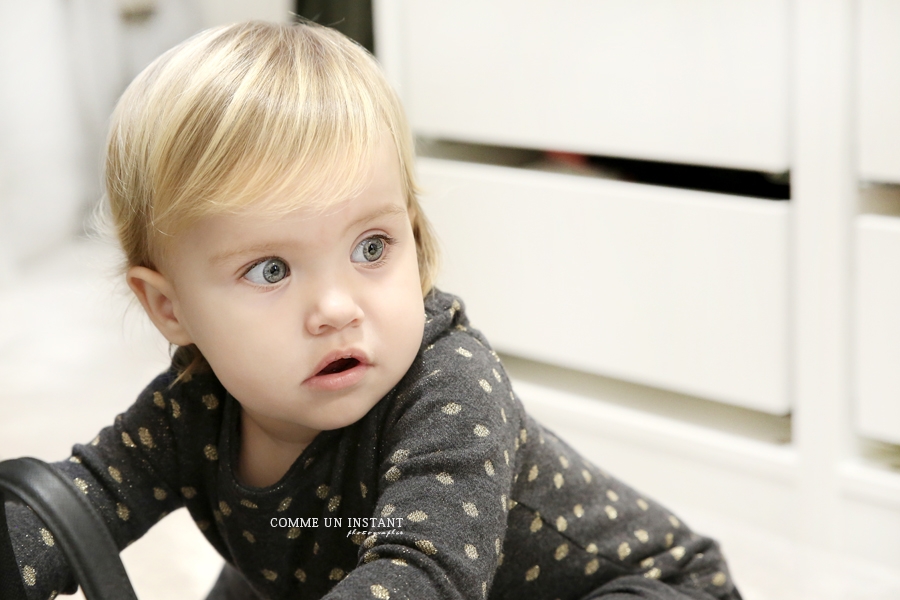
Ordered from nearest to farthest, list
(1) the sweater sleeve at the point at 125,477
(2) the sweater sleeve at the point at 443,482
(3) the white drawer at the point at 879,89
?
(2) the sweater sleeve at the point at 443,482 → (1) the sweater sleeve at the point at 125,477 → (3) the white drawer at the point at 879,89

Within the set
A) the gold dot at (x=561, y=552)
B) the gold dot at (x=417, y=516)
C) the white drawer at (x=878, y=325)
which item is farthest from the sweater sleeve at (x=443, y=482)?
the white drawer at (x=878, y=325)

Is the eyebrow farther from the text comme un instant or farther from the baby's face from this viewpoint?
the text comme un instant

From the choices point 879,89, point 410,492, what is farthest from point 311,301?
point 879,89

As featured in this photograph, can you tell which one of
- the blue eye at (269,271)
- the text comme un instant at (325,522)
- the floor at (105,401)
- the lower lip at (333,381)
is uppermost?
the blue eye at (269,271)

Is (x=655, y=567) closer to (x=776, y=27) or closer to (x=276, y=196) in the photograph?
(x=276, y=196)

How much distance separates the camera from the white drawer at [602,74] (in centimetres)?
102

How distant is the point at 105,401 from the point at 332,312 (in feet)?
3.45

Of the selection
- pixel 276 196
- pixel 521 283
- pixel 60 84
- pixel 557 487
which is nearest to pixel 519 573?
pixel 557 487

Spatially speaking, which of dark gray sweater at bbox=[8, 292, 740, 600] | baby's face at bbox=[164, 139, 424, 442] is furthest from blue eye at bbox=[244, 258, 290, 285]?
dark gray sweater at bbox=[8, 292, 740, 600]

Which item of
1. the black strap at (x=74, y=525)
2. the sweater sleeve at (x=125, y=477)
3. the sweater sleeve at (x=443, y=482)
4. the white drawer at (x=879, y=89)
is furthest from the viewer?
the white drawer at (x=879, y=89)

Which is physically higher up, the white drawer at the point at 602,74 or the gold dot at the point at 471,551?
the white drawer at the point at 602,74

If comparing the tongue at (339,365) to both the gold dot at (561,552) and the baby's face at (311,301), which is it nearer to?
the baby's face at (311,301)

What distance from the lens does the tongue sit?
22.6 inches

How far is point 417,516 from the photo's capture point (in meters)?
0.51
